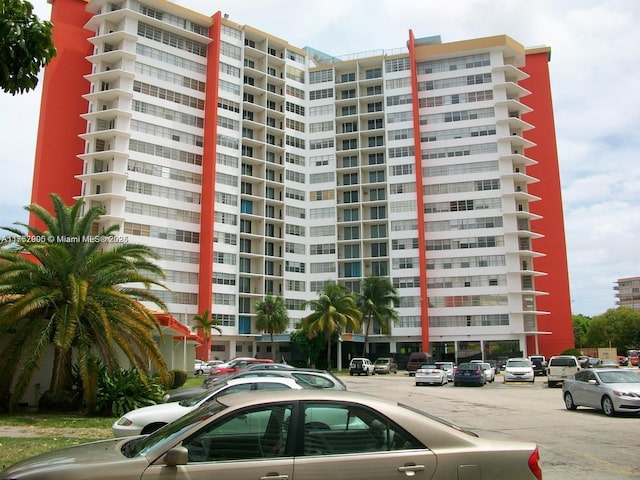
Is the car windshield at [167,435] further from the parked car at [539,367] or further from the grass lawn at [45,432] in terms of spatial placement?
the parked car at [539,367]

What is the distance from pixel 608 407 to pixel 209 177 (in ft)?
196

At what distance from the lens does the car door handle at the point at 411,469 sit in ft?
15.6

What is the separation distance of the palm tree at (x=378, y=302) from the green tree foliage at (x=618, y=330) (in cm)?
4986

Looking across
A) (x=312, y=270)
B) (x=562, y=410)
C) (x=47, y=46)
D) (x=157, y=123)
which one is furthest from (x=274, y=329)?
(x=47, y=46)

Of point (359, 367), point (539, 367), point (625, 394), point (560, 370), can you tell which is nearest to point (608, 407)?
point (625, 394)

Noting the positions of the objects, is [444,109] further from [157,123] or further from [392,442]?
[392,442]

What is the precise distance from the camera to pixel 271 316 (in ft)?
230

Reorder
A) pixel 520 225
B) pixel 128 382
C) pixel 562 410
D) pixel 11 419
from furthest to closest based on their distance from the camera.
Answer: pixel 520 225 < pixel 562 410 < pixel 128 382 < pixel 11 419

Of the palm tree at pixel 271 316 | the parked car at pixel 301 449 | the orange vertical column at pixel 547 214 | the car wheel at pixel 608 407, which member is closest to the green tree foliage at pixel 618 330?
the orange vertical column at pixel 547 214

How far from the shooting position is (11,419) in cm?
1528

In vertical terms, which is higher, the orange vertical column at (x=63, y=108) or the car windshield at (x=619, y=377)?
the orange vertical column at (x=63, y=108)

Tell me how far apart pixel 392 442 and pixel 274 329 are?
66.2m

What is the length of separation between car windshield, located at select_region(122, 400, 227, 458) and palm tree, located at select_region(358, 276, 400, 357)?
6468 cm

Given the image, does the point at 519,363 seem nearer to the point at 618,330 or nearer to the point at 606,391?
the point at 606,391
